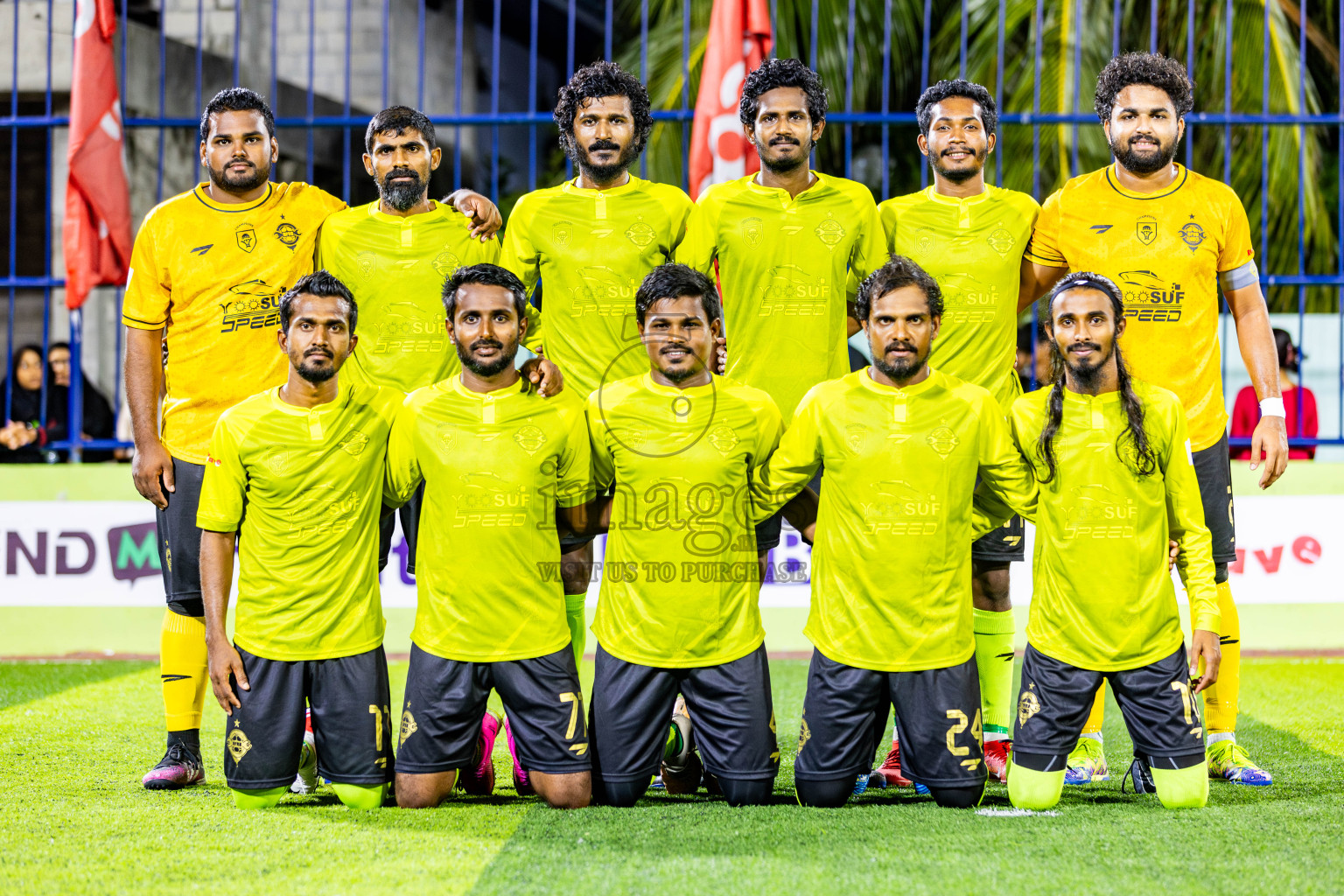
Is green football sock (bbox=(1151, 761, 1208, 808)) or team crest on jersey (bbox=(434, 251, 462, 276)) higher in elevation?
team crest on jersey (bbox=(434, 251, 462, 276))

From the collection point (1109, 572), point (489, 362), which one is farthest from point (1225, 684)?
point (489, 362)

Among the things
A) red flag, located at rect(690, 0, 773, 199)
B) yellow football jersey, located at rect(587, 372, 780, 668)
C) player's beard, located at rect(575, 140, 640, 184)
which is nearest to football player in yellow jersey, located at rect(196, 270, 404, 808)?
yellow football jersey, located at rect(587, 372, 780, 668)

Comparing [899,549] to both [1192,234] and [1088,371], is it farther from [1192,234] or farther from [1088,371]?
[1192,234]

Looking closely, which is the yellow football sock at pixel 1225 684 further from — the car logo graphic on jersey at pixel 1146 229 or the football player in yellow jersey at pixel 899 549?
the car logo graphic on jersey at pixel 1146 229

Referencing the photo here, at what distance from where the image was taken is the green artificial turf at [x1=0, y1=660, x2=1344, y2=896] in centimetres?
321

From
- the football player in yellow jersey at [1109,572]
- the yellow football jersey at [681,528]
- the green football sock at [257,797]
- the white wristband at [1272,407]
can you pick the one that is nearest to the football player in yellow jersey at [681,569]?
the yellow football jersey at [681,528]

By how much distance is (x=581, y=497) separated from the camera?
4.09 m

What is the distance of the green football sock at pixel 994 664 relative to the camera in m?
4.50

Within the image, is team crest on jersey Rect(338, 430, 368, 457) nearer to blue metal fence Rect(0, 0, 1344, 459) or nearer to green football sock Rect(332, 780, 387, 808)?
green football sock Rect(332, 780, 387, 808)

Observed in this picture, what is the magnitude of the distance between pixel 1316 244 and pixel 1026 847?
23.9 feet

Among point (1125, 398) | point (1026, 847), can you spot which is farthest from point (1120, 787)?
point (1125, 398)

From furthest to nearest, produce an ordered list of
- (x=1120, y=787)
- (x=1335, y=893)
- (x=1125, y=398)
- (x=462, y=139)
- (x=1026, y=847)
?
(x=462, y=139) < (x=1120, y=787) < (x=1125, y=398) < (x=1026, y=847) < (x=1335, y=893)

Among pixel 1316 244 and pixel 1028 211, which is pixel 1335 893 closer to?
pixel 1028 211

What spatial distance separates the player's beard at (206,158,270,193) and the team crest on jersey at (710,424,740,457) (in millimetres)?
1821
